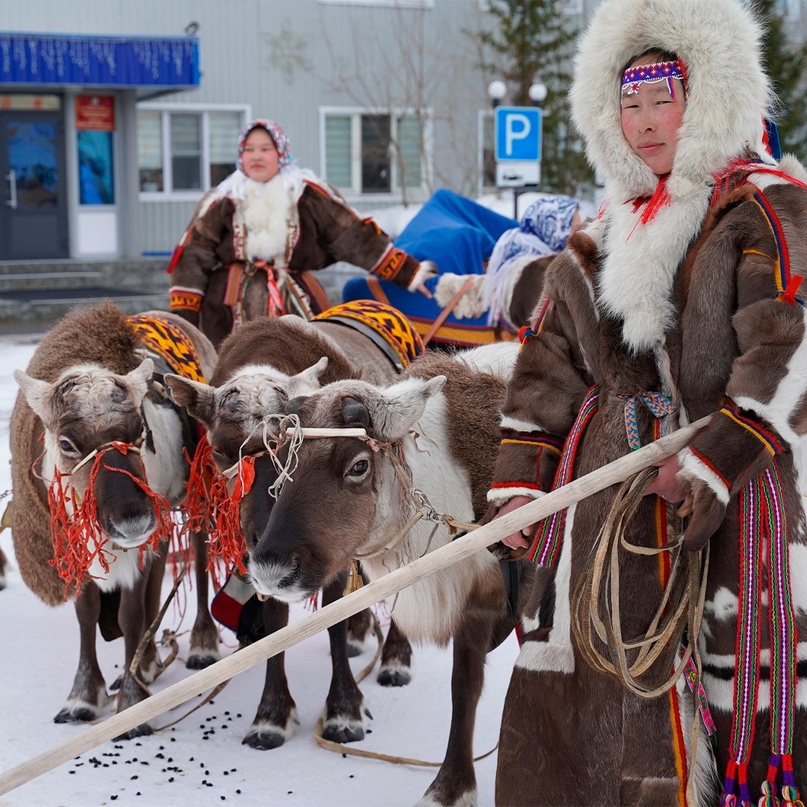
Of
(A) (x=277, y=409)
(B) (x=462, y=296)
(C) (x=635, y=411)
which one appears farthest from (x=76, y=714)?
(B) (x=462, y=296)

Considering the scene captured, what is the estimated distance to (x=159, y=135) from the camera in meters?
17.0

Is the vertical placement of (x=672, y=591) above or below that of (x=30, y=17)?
below

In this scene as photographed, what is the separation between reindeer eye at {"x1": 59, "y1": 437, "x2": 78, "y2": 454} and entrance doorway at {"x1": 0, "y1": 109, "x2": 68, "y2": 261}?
14.3 meters

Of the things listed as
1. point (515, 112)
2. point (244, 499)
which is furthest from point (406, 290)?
point (515, 112)

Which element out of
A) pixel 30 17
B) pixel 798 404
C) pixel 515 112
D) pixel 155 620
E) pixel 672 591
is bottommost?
pixel 155 620

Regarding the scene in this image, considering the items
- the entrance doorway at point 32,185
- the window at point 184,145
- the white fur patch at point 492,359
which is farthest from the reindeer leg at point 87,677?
the window at point 184,145

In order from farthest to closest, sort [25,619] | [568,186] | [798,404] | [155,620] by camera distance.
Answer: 1. [568,186]
2. [25,619]
3. [155,620]
4. [798,404]

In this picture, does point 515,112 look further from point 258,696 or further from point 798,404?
point 798,404

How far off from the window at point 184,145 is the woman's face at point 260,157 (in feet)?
40.3

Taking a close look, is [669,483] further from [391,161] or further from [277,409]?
[391,161]

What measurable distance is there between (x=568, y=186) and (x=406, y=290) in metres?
14.3

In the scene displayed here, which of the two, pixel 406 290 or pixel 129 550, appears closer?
pixel 129 550

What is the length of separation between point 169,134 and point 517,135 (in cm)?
889

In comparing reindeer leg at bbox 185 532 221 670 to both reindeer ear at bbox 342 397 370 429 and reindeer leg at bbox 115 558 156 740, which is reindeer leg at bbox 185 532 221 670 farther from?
reindeer ear at bbox 342 397 370 429
